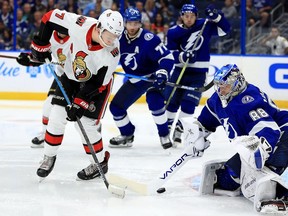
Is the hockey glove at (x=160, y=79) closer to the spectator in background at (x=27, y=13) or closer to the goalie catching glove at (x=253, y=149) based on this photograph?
the goalie catching glove at (x=253, y=149)

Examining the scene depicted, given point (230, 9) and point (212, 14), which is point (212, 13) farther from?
point (230, 9)

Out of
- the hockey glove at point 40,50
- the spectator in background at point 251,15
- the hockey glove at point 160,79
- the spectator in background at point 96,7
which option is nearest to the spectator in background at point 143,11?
the spectator in background at point 96,7

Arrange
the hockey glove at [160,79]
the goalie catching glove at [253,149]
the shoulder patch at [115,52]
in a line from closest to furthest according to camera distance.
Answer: the goalie catching glove at [253,149], the shoulder patch at [115,52], the hockey glove at [160,79]

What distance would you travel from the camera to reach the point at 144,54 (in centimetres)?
524

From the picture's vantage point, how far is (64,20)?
13.1 feet

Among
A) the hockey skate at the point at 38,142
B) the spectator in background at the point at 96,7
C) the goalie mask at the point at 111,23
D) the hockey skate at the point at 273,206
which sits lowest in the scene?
the hockey skate at the point at 38,142

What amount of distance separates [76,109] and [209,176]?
82 centimetres

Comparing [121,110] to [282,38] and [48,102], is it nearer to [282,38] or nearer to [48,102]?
[48,102]

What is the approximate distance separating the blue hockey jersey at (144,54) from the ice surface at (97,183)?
0.64m

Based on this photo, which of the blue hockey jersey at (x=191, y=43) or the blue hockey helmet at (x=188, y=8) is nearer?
the blue hockey helmet at (x=188, y=8)

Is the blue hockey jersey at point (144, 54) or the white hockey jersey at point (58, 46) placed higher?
the white hockey jersey at point (58, 46)

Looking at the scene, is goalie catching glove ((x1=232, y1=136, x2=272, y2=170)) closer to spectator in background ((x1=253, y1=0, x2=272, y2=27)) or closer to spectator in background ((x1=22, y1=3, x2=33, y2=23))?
spectator in background ((x1=253, y1=0, x2=272, y2=27))

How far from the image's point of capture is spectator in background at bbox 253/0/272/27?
8.28 metres

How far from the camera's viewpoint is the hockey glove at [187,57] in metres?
5.78
